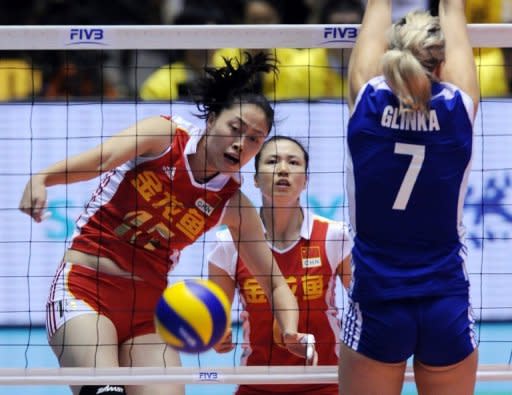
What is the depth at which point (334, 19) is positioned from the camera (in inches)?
333

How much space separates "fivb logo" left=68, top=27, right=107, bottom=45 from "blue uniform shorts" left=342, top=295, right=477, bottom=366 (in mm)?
1708

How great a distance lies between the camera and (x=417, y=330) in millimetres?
3768

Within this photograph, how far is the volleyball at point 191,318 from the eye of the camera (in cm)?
399

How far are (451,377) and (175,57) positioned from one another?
5902 millimetres

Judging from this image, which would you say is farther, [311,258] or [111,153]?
[311,258]

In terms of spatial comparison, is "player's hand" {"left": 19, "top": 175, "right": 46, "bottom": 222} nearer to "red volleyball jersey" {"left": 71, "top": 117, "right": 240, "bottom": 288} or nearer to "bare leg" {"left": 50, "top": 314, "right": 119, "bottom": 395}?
→ "red volleyball jersey" {"left": 71, "top": 117, "right": 240, "bottom": 288}

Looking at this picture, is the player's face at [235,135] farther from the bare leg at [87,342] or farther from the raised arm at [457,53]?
the raised arm at [457,53]


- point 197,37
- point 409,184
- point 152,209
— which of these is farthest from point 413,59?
point 152,209

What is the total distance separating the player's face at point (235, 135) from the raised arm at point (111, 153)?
0.67ft

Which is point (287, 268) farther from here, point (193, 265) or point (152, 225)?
point (193, 265)

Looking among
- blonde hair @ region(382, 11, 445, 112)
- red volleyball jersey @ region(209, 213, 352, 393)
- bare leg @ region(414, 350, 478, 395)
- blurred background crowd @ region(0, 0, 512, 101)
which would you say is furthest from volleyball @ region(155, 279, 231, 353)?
blurred background crowd @ region(0, 0, 512, 101)

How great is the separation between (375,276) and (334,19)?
4.96 m

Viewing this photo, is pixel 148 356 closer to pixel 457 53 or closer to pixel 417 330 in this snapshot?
pixel 417 330

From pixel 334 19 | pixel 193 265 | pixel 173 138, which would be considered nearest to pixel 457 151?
pixel 173 138
